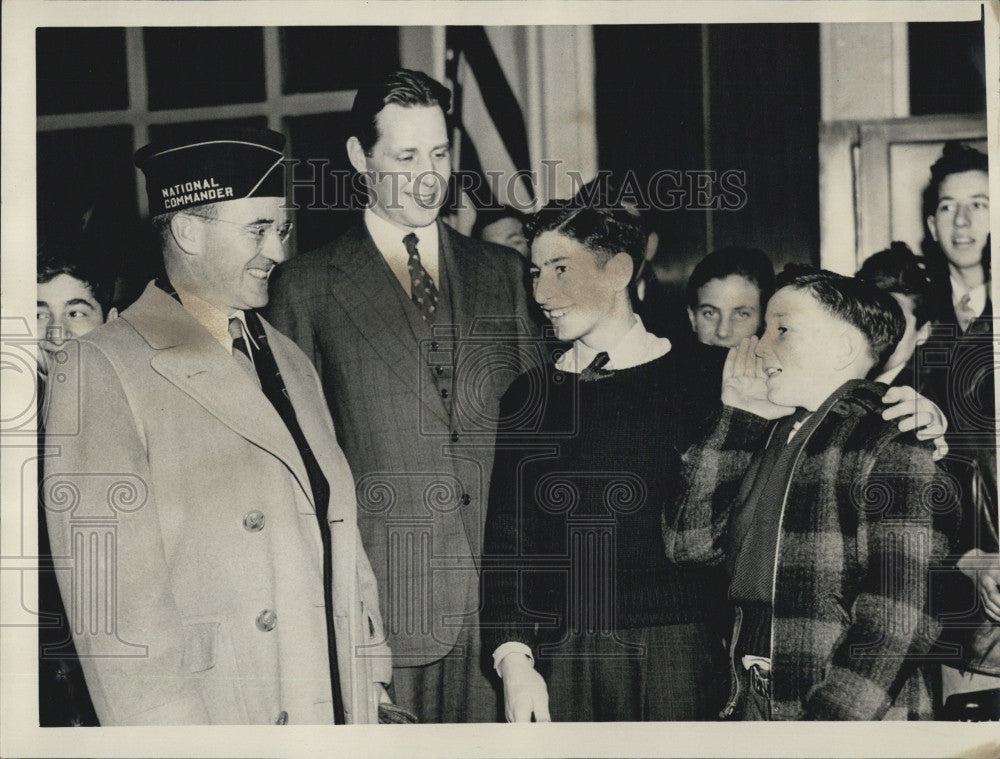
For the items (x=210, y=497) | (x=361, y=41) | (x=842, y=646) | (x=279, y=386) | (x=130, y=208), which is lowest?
(x=842, y=646)

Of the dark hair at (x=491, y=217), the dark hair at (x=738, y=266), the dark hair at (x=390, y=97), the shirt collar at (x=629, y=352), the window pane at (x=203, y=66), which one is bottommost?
the shirt collar at (x=629, y=352)

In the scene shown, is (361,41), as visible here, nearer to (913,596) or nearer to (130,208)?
(130,208)

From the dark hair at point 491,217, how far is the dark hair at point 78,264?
1.10m

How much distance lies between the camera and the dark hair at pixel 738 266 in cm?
349

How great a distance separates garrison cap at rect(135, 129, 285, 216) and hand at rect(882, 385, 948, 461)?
193 cm

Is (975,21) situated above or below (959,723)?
above

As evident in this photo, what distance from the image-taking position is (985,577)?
3.49m

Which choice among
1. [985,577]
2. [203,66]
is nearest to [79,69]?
[203,66]

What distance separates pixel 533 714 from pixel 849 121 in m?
2.03

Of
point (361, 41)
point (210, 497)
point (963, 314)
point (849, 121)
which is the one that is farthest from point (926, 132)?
point (210, 497)

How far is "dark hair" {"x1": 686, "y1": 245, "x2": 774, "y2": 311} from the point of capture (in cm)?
349

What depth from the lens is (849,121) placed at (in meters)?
3.55

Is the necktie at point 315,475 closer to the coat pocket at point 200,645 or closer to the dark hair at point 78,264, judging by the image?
A: the coat pocket at point 200,645

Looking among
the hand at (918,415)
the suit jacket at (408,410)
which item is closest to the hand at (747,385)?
the hand at (918,415)
